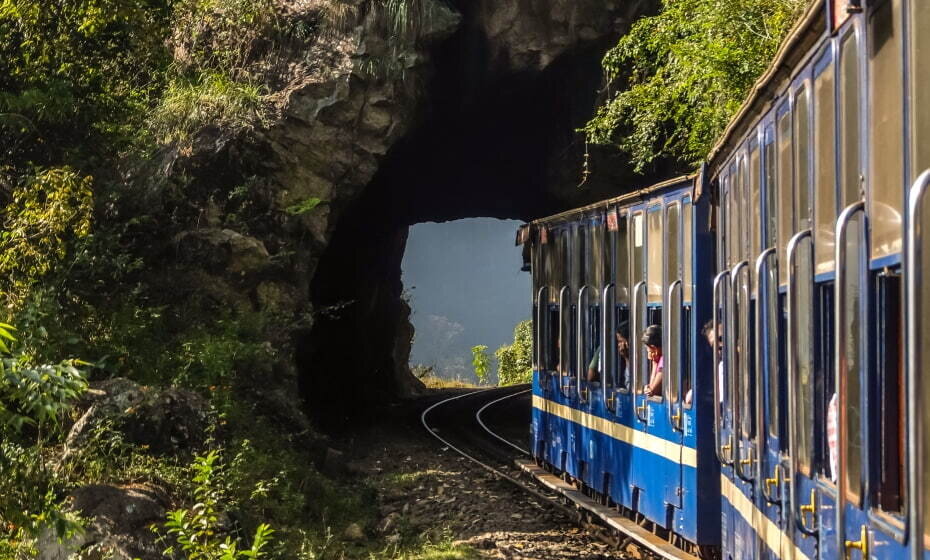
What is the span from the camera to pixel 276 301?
1691 centimetres

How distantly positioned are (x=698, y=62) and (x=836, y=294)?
11300mm

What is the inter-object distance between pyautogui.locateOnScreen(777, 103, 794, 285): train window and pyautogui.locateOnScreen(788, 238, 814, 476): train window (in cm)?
40

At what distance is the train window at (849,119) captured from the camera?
367cm

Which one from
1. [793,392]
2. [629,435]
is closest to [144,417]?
[629,435]

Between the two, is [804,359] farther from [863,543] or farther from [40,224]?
[40,224]

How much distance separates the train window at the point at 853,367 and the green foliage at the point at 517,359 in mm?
40967

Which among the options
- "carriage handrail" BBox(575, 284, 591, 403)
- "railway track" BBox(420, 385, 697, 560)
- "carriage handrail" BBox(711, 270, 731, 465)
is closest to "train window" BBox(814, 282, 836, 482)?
"carriage handrail" BBox(711, 270, 731, 465)

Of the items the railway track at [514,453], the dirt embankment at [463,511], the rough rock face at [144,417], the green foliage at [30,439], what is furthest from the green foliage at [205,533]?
the railway track at [514,453]

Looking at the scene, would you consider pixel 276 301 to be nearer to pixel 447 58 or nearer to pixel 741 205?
pixel 447 58

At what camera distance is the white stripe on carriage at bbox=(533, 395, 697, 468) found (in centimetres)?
904

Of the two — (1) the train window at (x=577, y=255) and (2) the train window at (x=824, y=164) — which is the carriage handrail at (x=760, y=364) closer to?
(2) the train window at (x=824, y=164)

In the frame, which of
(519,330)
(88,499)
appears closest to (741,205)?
(88,499)

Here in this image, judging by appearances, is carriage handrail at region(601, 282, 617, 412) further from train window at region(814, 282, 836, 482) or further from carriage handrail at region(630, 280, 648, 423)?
train window at region(814, 282, 836, 482)

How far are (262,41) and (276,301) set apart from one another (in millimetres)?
5086
